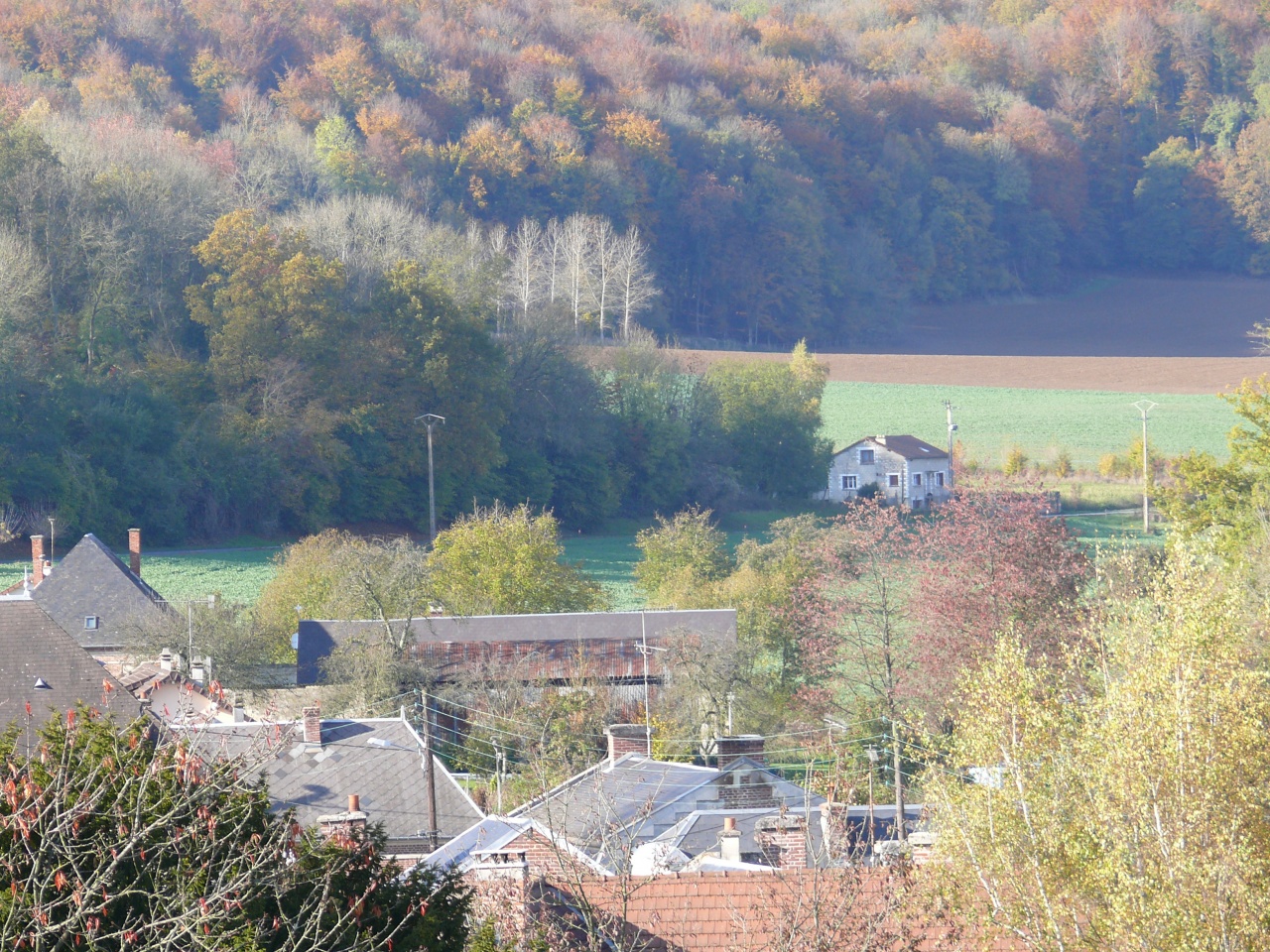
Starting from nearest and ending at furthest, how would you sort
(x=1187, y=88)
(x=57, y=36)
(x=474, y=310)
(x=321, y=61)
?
(x=474, y=310), (x=57, y=36), (x=321, y=61), (x=1187, y=88)

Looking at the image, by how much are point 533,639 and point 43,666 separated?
12.9 meters

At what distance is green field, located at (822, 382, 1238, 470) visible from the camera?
243ft

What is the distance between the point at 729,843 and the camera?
14578 millimetres

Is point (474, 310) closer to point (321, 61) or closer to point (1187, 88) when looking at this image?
point (321, 61)

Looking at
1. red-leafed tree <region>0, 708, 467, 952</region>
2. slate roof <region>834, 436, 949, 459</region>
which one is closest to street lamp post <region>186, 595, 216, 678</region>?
red-leafed tree <region>0, 708, 467, 952</region>

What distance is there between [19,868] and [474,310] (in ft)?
195

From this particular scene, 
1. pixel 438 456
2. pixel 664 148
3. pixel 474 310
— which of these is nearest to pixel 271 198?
pixel 474 310

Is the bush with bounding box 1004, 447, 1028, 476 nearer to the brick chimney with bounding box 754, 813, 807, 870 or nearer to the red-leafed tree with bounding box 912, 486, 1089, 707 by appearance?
the red-leafed tree with bounding box 912, 486, 1089, 707

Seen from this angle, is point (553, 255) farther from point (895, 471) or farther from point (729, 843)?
point (729, 843)

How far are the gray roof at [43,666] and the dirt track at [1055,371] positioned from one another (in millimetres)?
62674

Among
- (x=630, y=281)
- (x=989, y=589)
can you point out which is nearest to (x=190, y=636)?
(x=989, y=589)

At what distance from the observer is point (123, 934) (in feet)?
24.2

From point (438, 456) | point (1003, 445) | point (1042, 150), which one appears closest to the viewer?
point (438, 456)

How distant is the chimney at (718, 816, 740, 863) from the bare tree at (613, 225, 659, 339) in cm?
7385
